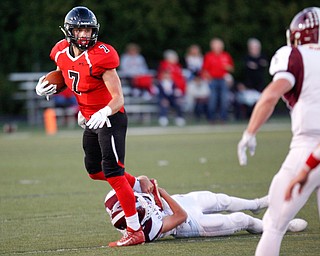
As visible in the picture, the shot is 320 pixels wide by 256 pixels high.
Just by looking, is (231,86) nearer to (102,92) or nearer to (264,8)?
(264,8)

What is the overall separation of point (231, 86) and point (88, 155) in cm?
1510

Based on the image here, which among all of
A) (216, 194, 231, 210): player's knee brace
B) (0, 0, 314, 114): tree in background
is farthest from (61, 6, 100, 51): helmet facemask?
(0, 0, 314, 114): tree in background

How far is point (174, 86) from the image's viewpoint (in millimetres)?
19750

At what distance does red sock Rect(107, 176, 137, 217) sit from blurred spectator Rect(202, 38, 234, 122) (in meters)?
13.1

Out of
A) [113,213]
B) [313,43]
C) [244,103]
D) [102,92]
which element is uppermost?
[313,43]

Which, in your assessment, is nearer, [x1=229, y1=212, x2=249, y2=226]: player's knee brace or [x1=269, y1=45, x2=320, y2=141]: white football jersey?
[x1=269, y1=45, x2=320, y2=141]: white football jersey

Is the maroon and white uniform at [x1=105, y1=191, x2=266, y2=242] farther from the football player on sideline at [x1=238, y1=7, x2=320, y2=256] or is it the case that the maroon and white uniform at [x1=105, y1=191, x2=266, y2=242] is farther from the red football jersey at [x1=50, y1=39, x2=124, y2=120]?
the football player on sideline at [x1=238, y1=7, x2=320, y2=256]

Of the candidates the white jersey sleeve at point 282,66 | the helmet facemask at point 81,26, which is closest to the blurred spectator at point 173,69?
the helmet facemask at point 81,26

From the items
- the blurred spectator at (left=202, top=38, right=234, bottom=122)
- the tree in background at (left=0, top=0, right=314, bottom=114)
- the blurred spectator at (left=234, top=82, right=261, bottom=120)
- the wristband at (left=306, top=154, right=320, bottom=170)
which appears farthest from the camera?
the tree in background at (left=0, top=0, right=314, bottom=114)

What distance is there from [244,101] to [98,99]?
14.2m

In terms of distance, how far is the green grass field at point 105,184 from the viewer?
19.1 feet

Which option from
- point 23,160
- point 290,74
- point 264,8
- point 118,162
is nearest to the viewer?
point 290,74

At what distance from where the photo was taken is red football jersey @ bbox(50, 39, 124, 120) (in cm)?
598

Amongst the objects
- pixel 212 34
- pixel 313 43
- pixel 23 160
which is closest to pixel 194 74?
pixel 212 34
